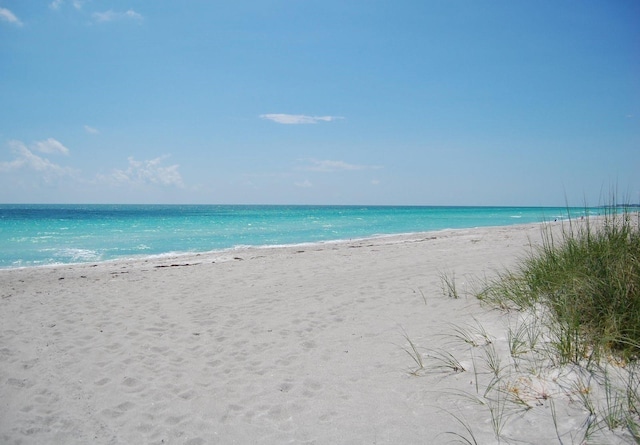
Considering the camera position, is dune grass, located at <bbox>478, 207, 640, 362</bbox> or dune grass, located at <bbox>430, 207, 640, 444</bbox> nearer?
dune grass, located at <bbox>430, 207, 640, 444</bbox>

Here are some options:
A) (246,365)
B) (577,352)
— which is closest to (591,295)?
(577,352)

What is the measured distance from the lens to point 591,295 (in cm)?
335

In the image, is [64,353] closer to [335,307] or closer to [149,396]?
[149,396]

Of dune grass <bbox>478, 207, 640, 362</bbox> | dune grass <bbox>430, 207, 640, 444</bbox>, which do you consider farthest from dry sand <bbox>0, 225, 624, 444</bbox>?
dune grass <bbox>478, 207, 640, 362</bbox>

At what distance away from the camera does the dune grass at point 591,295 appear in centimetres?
300

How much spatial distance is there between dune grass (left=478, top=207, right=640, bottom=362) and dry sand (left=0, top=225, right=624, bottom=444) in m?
0.58

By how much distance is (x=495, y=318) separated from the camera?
4.30 metres

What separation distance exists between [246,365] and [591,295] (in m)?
3.60

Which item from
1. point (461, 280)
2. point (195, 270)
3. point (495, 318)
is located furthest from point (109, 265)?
point (495, 318)

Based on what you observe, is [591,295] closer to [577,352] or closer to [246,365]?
[577,352]

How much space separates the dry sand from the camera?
2.91 meters

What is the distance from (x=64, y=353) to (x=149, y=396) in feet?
5.73

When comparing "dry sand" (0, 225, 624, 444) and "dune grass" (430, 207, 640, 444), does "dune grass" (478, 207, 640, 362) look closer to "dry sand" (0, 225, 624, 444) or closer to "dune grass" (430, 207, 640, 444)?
"dune grass" (430, 207, 640, 444)

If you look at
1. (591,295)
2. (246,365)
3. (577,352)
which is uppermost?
(591,295)
